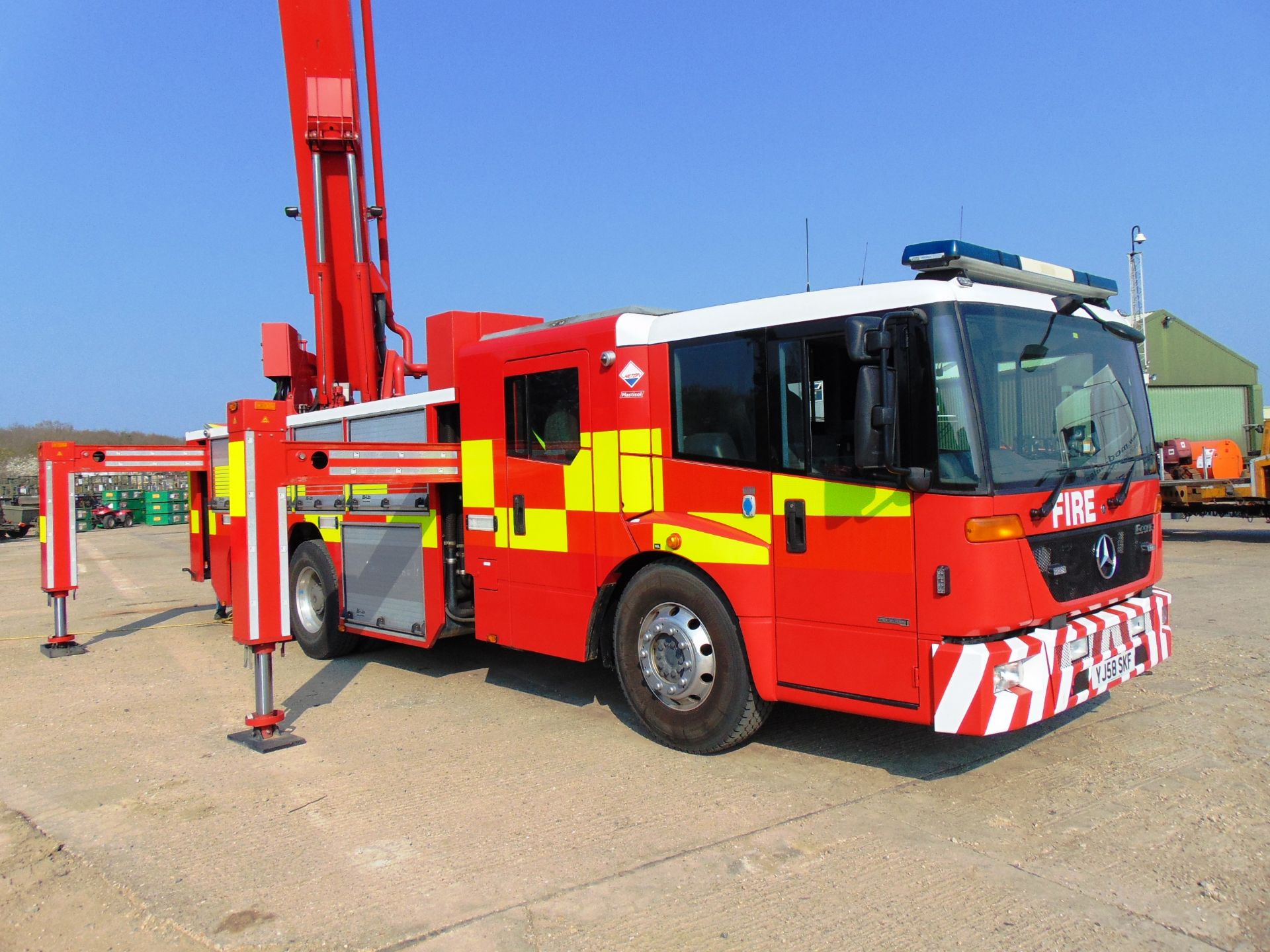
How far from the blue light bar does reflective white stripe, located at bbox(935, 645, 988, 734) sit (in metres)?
1.87

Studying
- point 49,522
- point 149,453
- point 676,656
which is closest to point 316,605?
point 149,453

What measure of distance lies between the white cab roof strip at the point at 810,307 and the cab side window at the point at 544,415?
54 centimetres

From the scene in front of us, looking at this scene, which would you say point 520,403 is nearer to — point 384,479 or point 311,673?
point 384,479

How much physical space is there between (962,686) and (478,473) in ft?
11.8

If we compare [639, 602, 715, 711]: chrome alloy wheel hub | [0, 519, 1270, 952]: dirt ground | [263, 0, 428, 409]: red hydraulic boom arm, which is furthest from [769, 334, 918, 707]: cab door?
[263, 0, 428, 409]: red hydraulic boom arm

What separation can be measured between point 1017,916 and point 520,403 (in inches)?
162

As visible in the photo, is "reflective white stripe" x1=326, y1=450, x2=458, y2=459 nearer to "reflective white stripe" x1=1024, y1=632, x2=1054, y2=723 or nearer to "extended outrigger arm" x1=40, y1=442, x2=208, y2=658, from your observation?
"reflective white stripe" x1=1024, y1=632, x2=1054, y2=723

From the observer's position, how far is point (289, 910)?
141 inches

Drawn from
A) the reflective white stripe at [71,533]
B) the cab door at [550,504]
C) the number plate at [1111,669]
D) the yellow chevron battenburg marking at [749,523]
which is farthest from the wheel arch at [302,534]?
the number plate at [1111,669]

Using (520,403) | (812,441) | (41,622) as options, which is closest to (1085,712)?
(812,441)

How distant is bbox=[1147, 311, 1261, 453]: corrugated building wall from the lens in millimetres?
35062

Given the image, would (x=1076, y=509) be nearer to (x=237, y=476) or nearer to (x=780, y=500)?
(x=780, y=500)

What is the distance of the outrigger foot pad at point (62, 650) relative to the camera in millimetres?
8867

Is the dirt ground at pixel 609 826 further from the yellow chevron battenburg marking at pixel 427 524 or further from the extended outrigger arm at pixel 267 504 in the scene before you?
the yellow chevron battenburg marking at pixel 427 524
